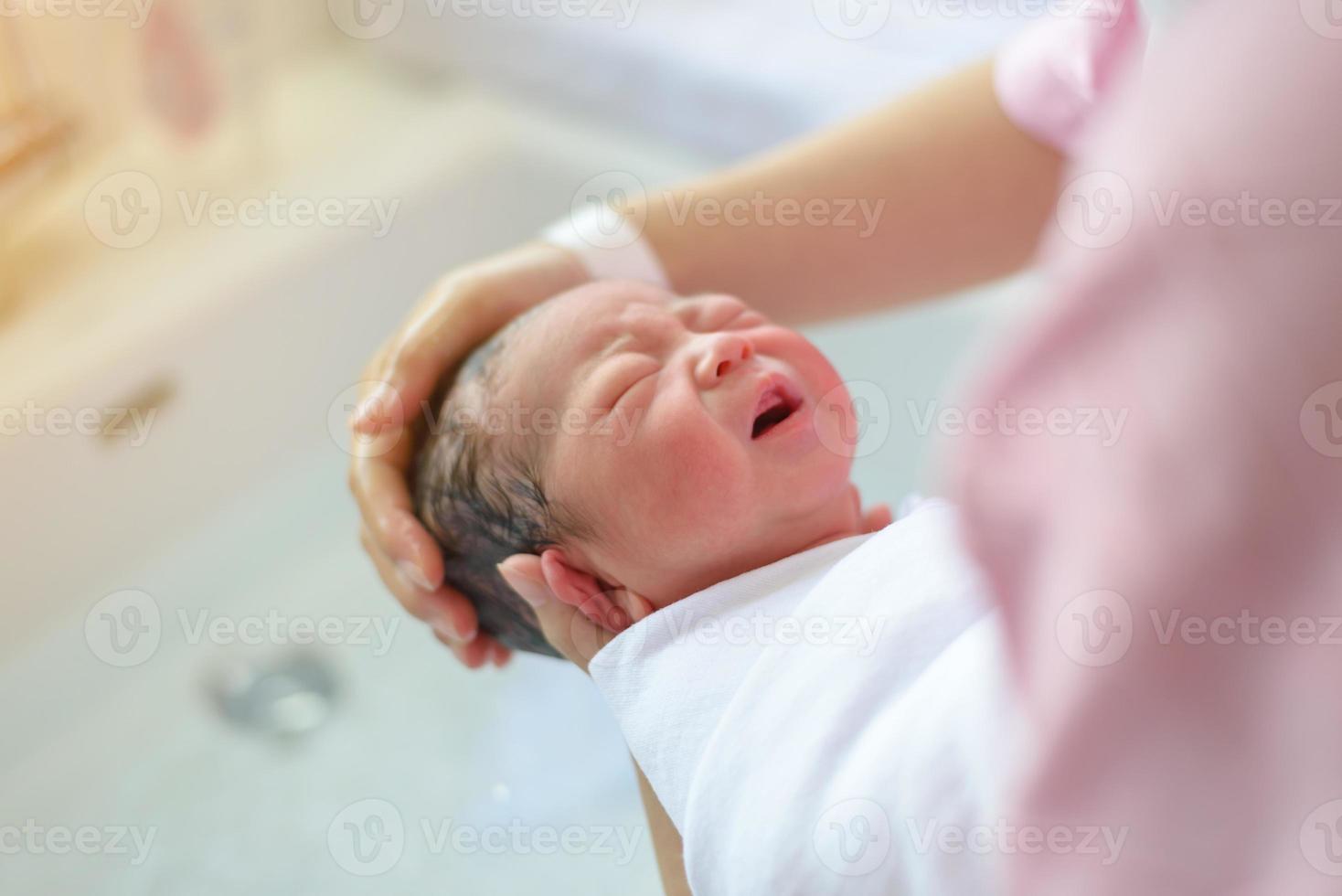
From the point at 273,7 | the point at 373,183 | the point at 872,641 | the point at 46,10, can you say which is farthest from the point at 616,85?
the point at 872,641

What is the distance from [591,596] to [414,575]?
146mm

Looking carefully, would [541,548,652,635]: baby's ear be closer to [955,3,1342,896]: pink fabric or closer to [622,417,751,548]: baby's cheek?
[622,417,751,548]: baby's cheek

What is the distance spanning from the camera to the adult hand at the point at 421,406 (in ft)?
2.95

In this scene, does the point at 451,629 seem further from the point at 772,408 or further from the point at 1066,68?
the point at 1066,68

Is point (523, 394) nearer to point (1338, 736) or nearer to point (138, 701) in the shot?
point (1338, 736)

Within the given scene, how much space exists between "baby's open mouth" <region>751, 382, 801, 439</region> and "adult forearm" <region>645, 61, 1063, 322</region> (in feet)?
0.88

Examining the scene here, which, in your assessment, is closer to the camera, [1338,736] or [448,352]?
[1338,736]

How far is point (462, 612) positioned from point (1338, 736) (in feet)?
2.19

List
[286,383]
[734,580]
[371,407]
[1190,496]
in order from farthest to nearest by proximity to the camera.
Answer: [286,383] < [371,407] < [734,580] < [1190,496]

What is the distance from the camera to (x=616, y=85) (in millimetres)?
1570

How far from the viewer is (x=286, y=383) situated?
1.56 m

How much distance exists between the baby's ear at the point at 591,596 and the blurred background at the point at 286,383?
1.70ft

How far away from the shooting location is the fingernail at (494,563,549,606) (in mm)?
802

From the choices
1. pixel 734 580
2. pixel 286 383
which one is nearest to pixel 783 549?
pixel 734 580
